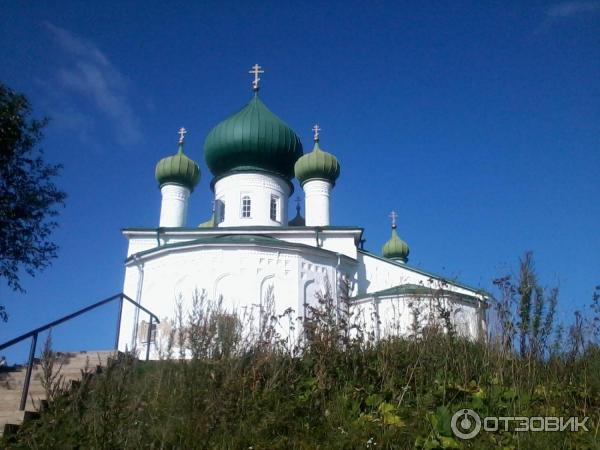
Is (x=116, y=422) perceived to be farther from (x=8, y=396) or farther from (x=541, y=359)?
(x=541, y=359)

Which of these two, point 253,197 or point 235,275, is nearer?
point 235,275

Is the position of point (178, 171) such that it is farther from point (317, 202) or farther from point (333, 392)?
point (333, 392)

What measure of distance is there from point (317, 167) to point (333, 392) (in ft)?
54.7

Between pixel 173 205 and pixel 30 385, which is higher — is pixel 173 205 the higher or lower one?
the higher one

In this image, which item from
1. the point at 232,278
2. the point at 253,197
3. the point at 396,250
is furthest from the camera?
the point at 396,250

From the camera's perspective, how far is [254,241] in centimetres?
1639

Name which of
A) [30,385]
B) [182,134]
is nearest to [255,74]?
[182,134]

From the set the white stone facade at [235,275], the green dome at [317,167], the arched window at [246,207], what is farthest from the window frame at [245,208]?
the white stone facade at [235,275]

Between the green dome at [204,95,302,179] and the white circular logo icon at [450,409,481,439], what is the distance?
18012mm

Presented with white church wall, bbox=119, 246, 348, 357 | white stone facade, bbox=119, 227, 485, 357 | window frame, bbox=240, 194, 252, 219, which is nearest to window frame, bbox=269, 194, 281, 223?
window frame, bbox=240, 194, 252, 219

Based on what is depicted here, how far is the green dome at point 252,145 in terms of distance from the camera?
2214 centimetres

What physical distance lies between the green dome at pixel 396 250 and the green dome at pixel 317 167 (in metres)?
9.00

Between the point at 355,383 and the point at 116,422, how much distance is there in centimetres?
275

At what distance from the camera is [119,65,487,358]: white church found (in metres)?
16.2
